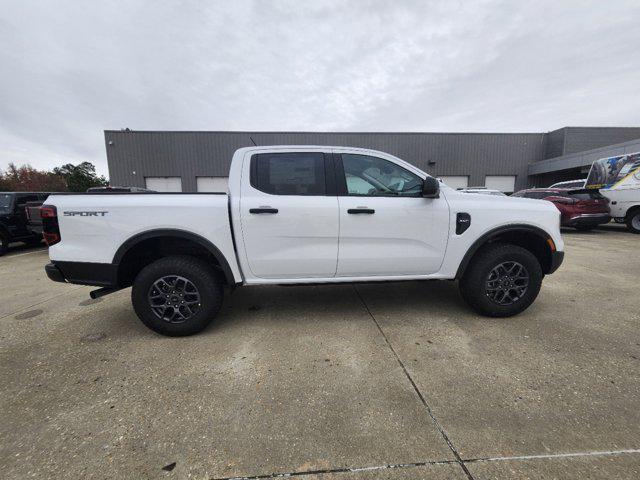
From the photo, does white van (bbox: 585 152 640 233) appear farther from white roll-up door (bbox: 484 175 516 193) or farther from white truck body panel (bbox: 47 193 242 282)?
white truck body panel (bbox: 47 193 242 282)

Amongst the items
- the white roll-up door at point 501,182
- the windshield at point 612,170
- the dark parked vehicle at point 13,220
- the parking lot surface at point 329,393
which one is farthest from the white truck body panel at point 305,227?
the white roll-up door at point 501,182

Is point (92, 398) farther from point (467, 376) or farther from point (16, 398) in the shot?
point (467, 376)

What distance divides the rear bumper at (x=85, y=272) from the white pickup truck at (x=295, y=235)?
11 millimetres

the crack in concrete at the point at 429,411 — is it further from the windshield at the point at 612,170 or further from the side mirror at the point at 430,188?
the windshield at the point at 612,170

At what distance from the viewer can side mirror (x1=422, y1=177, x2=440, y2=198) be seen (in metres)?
2.79

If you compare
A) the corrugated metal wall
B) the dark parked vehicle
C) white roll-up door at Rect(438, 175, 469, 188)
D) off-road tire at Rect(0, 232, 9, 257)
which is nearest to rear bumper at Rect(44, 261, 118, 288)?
the dark parked vehicle

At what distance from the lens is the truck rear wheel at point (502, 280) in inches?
121

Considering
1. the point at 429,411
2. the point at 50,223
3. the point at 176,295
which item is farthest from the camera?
the point at 176,295

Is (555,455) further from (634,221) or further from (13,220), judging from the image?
(634,221)

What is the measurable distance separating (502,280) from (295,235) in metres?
2.30

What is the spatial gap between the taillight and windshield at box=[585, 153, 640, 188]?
1414cm

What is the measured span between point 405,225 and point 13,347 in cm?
401

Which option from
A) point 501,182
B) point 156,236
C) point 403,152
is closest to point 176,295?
point 156,236

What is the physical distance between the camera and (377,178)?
300 cm
